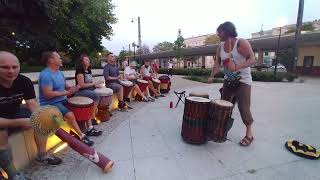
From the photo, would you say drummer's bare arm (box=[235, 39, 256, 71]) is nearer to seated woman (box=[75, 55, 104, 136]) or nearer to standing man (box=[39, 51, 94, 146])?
standing man (box=[39, 51, 94, 146])

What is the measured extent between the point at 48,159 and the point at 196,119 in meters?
2.21

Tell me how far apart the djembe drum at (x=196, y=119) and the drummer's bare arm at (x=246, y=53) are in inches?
30.4

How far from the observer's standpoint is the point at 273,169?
9.98 ft

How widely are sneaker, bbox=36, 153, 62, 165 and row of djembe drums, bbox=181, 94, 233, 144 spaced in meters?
1.98

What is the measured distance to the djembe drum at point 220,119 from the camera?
11.3ft

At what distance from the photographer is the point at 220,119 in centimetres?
346

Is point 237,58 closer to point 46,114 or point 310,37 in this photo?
point 46,114

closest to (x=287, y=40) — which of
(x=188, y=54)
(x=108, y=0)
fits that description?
(x=188, y=54)

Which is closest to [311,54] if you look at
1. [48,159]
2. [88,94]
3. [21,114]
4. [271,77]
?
[271,77]

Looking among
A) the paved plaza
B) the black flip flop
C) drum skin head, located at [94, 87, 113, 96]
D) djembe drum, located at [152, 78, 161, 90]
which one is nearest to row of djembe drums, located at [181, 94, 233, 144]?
the paved plaza

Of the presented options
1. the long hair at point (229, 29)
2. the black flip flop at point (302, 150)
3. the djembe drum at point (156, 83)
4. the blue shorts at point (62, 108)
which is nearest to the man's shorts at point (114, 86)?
the blue shorts at point (62, 108)

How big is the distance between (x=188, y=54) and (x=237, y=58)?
35683 mm

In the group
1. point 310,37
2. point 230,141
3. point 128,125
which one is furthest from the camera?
point 310,37

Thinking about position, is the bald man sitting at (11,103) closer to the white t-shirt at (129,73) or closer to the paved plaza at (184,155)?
the paved plaza at (184,155)
